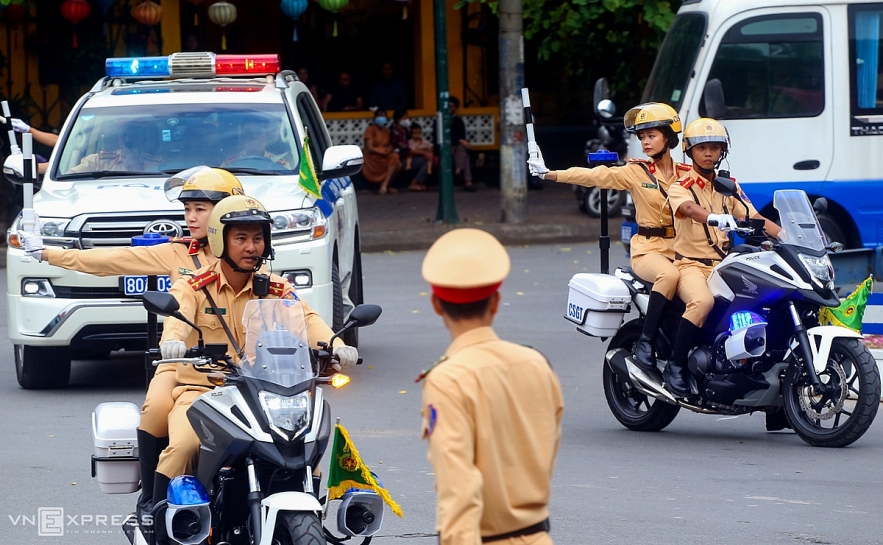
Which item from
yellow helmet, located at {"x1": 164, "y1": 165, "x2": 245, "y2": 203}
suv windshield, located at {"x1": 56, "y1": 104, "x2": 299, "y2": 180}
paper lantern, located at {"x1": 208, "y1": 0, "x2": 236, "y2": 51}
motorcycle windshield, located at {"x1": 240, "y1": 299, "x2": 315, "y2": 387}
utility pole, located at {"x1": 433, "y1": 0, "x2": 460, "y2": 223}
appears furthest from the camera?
paper lantern, located at {"x1": 208, "y1": 0, "x2": 236, "y2": 51}

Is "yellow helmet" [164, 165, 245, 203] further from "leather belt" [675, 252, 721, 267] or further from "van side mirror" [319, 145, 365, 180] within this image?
"van side mirror" [319, 145, 365, 180]

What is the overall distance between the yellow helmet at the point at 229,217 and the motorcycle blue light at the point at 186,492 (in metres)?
0.88

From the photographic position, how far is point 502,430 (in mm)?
3367

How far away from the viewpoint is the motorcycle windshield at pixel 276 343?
4.61 m

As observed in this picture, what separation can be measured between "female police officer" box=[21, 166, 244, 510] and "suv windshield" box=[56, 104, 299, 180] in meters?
3.27

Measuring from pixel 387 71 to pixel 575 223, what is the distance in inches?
241

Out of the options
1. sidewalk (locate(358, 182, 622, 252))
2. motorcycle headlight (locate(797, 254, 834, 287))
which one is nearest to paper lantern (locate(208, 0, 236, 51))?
sidewalk (locate(358, 182, 622, 252))

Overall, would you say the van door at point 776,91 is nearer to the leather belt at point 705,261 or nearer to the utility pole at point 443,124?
the leather belt at point 705,261

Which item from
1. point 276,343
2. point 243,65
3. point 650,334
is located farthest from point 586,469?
point 243,65

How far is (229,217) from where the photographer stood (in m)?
4.98

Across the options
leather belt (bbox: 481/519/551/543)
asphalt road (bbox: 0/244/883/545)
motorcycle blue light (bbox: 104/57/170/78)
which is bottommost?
asphalt road (bbox: 0/244/883/545)

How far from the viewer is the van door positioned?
12.6 meters

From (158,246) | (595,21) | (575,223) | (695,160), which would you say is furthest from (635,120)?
(595,21)
